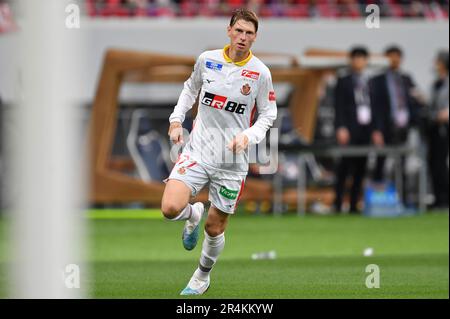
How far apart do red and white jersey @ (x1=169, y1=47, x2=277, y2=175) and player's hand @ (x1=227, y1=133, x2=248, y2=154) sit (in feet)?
0.77

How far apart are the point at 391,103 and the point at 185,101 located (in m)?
10.5

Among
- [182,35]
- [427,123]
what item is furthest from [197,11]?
[427,123]

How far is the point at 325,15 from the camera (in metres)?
23.1

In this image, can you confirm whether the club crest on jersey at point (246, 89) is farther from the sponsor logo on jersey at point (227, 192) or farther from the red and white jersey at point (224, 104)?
the sponsor logo on jersey at point (227, 192)

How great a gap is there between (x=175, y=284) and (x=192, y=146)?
1.32 meters

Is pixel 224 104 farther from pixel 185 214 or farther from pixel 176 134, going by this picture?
pixel 185 214

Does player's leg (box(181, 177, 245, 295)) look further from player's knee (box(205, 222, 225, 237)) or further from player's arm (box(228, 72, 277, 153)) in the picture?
player's arm (box(228, 72, 277, 153))

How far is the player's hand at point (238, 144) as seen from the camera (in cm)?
677

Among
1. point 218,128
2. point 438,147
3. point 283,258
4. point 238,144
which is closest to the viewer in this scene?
point 238,144

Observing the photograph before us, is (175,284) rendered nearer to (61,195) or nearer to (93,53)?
(61,195)

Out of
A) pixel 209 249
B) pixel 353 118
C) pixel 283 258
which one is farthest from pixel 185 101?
pixel 353 118

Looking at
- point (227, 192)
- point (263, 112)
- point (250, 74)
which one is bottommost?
point (227, 192)

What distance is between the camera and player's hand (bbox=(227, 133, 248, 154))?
677cm

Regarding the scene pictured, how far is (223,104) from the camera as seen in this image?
24.0 feet
